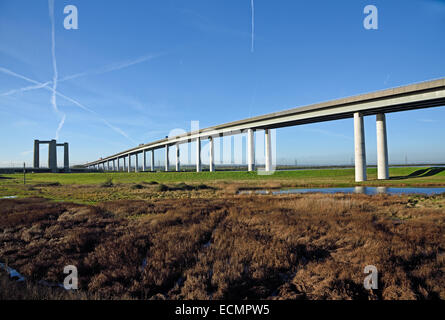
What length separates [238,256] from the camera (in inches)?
247

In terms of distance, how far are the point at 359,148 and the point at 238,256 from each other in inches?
1450

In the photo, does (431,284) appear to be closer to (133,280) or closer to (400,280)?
(400,280)

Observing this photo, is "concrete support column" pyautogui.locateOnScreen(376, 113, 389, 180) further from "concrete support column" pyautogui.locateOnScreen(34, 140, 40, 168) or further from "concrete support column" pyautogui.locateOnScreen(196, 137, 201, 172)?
"concrete support column" pyautogui.locateOnScreen(34, 140, 40, 168)

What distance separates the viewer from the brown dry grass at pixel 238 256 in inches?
190

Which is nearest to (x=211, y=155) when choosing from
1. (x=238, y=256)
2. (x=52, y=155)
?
(x=238, y=256)

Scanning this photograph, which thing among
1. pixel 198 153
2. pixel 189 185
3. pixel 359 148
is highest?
pixel 198 153

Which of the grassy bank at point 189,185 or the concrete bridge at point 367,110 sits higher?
the concrete bridge at point 367,110

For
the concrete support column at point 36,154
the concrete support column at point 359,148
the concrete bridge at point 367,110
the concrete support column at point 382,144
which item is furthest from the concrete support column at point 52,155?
the concrete support column at point 382,144

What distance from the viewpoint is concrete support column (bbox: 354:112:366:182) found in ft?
115

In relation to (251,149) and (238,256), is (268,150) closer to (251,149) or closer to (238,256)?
(251,149)

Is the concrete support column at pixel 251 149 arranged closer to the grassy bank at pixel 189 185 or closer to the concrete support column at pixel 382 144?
the grassy bank at pixel 189 185

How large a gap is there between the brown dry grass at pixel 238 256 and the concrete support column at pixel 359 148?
2697cm

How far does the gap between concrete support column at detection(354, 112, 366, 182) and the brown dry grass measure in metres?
27.0
